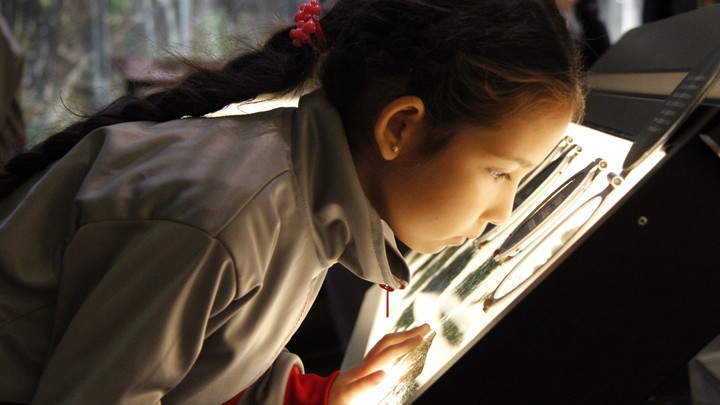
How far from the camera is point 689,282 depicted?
0.61 metres

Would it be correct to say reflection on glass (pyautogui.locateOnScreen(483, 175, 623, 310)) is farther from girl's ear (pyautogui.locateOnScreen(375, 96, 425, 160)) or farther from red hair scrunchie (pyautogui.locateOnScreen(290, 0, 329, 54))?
red hair scrunchie (pyautogui.locateOnScreen(290, 0, 329, 54))

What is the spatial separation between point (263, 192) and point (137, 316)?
0.16 metres

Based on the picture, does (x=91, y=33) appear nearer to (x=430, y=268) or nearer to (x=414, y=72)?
(x=430, y=268)

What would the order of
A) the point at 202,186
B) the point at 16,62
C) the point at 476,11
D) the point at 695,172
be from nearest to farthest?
1. the point at 695,172
2. the point at 202,186
3. the point at 476,11
4. the point at 16,62

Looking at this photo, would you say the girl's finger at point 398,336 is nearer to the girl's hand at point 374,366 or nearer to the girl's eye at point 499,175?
the girl's hand at point 374,366

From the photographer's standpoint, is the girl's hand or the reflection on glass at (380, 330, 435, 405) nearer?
the reflection on glass at (380, 330, 435, 405)

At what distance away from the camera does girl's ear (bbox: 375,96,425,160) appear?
82cm

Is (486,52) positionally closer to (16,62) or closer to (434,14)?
(434,14)

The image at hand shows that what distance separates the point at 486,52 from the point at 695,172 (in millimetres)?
276

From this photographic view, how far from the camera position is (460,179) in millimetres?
835

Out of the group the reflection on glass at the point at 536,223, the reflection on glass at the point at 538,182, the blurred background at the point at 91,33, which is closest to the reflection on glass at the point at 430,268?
the reflection on glass at the point at 538,182

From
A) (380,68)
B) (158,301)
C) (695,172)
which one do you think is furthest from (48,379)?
(695,172)

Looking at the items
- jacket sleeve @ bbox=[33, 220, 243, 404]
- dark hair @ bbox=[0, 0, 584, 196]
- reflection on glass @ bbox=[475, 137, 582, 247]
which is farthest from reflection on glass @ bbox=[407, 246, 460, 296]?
jacket sleeve @ bbox=[33, 220, 243, 404]

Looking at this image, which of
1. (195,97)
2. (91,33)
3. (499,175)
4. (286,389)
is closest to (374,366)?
(286,389)
